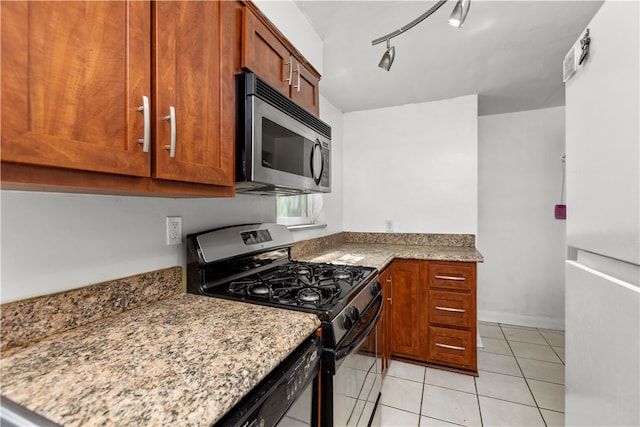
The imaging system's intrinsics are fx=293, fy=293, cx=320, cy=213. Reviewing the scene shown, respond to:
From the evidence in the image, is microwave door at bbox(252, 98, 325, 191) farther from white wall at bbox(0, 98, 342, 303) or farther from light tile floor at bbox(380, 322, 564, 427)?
light tile floor at bbox(380, 322, 564, 427)

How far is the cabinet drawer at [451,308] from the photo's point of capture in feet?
7.42

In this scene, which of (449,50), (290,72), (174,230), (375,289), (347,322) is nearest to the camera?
(347,322)

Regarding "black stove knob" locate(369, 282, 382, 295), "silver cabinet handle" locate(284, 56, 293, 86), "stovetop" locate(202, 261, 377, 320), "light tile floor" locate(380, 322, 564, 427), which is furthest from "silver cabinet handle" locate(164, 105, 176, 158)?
"light tile floor" locate(380, 322, 564, 427)

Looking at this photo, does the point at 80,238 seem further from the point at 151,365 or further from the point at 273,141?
the point at 273,141

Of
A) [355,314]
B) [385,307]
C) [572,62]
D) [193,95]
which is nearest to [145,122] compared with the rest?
[193,95]

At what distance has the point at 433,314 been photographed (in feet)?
7.68

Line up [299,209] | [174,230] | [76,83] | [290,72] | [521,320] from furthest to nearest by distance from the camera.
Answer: [521,320]
[299,209]
[290,72]
[174,230]
[76,83]

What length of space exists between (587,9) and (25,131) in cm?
245

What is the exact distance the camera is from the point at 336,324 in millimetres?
1021

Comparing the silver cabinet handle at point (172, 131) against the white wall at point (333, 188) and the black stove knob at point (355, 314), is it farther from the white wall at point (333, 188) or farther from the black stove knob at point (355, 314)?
the white wall at point (333, 188)

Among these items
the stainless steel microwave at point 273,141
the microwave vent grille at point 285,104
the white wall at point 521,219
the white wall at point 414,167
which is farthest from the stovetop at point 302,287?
the white wall at point 521,219

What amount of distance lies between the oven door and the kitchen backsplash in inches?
28.4

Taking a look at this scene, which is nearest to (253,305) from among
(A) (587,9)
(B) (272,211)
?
(B) (272,211)

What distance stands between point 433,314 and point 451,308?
15cm
